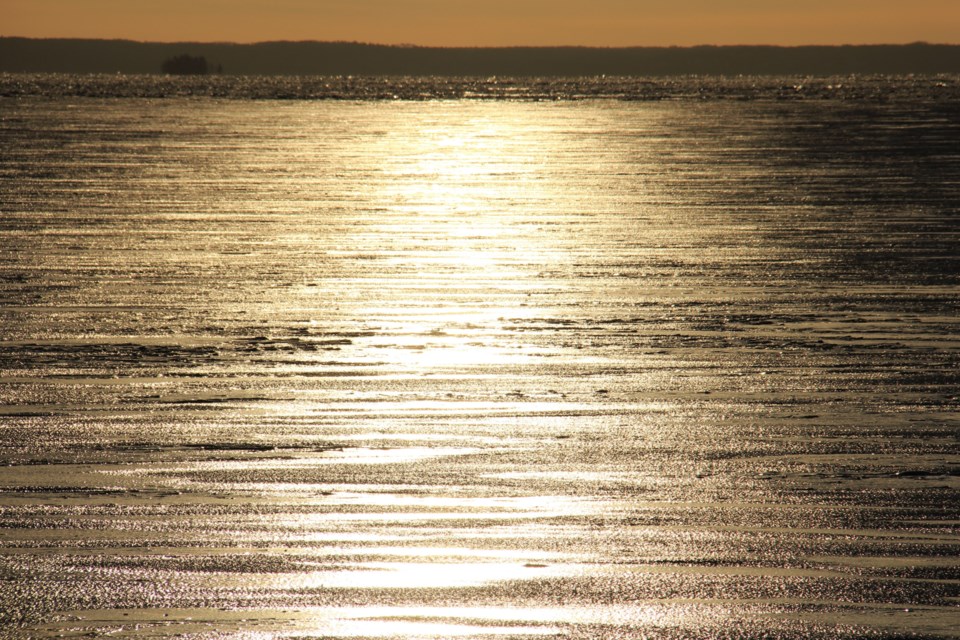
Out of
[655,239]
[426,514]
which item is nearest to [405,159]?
[655,239]

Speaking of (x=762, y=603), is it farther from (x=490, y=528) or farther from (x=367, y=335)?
(x=367, y=335)

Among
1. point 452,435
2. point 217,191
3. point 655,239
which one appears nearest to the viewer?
point 452,435

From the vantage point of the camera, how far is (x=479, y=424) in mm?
8297

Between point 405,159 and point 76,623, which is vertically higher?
point 76,623

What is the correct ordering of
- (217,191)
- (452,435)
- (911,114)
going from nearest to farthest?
(452,435) < (217,191) < (911,114)

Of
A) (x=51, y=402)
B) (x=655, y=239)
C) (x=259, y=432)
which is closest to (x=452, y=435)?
(x=259, y=432)

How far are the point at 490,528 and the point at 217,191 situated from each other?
20164 mm

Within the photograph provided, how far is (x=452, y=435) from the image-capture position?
8031mm

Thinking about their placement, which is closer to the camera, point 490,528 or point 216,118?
point 490,528

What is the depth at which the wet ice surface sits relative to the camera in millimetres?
5469

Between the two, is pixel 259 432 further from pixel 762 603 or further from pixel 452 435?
pixel 762 603

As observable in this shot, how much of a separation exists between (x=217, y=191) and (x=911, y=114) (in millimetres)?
43835

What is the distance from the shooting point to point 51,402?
8.95 meters

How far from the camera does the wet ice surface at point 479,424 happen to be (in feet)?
17.9
